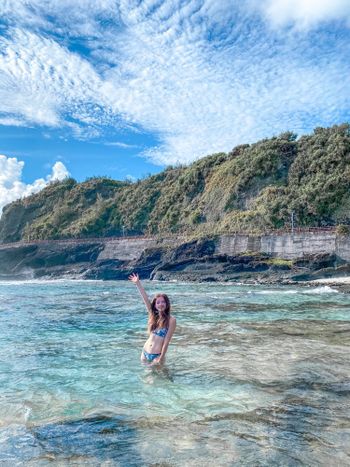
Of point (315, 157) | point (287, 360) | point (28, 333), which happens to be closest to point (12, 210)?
point (315, 157)

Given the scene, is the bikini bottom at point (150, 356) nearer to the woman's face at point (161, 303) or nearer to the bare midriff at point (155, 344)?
the bare midriff at point (155, 344)

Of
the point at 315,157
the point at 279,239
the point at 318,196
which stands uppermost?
the point at 315,157

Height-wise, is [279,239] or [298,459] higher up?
[279,239]

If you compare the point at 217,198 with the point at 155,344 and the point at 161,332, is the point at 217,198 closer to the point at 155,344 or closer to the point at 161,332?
the point at 155,344

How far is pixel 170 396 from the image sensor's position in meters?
6.63

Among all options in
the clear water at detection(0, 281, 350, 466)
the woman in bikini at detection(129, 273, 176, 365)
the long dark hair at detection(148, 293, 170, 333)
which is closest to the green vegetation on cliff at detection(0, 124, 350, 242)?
the clear water at detection(0, 281, 350, 466)

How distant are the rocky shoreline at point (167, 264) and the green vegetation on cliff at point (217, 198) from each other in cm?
700

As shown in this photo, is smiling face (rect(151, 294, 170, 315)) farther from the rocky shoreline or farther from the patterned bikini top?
the rocky shoreline

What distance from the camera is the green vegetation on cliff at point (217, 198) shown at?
53406 millimetres

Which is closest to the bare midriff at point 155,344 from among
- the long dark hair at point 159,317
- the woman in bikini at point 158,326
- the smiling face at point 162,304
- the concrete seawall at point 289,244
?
the woman in bikini at point 158,326

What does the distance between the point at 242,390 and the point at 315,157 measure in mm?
56565

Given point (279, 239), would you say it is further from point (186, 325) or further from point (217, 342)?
point (217, 342)

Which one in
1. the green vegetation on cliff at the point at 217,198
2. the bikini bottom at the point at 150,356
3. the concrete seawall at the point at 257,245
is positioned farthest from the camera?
the green vegetation on cliff at the point at 217,198

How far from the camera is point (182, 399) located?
647 cm
